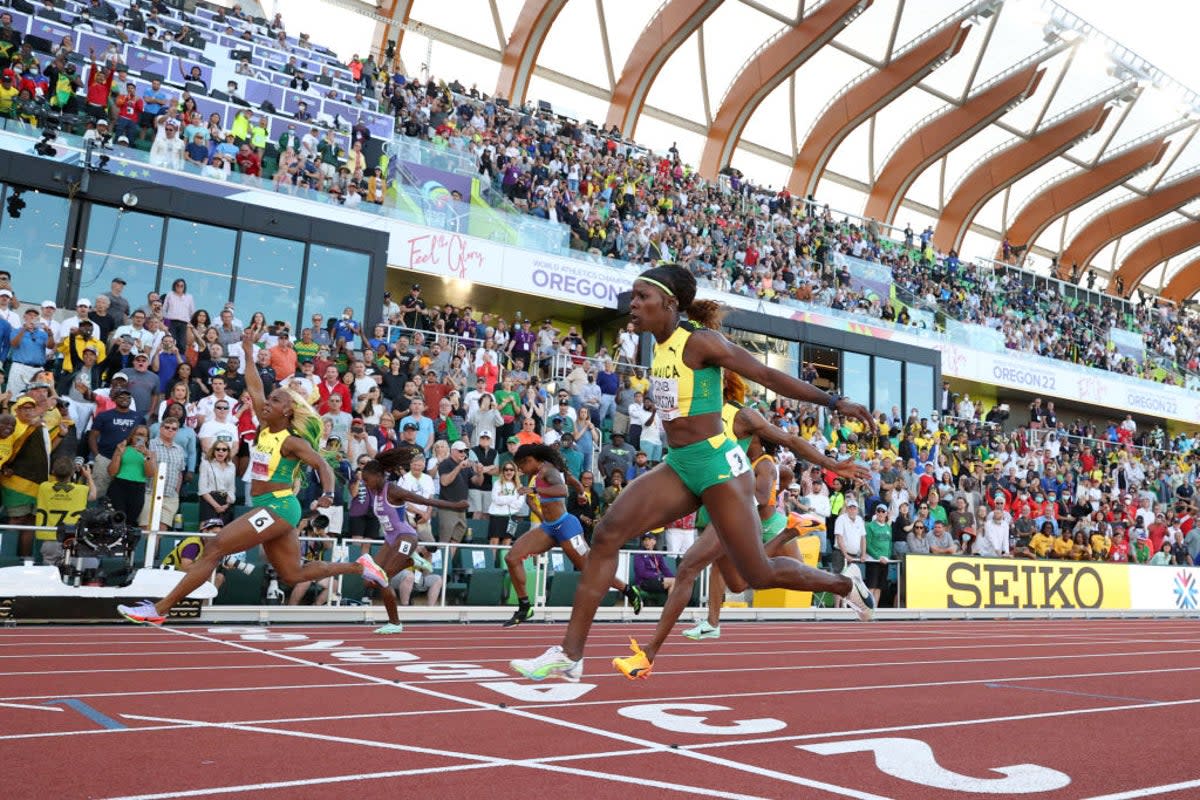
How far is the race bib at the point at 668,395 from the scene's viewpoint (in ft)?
17.1

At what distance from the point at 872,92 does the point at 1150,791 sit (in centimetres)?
4618

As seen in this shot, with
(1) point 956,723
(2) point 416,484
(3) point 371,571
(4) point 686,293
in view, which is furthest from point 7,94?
(1) point 956,723

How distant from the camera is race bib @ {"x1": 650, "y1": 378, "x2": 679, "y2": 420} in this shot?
5.23 meters

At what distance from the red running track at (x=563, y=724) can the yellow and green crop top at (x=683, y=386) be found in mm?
1560

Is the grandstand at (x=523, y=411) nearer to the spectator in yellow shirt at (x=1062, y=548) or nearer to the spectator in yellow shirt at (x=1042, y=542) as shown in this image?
the spectator in yellow shirt at (x=1042, y=542)

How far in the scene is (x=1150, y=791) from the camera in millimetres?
3549

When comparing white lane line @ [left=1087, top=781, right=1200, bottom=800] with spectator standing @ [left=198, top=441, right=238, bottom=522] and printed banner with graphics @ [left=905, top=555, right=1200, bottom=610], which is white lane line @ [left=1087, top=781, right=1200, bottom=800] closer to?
spectator standing @ [left=198, top=441, right=238, bottom=522]

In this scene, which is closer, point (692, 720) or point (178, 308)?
point (692, 720)

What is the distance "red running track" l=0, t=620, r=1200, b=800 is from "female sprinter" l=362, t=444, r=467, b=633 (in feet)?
6.06

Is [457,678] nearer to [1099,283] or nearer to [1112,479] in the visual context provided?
[1112,479]

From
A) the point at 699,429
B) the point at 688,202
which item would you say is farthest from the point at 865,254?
the point at 699,429

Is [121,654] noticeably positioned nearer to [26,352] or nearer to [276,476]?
[276,476]

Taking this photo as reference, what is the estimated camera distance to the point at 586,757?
12.9 ft

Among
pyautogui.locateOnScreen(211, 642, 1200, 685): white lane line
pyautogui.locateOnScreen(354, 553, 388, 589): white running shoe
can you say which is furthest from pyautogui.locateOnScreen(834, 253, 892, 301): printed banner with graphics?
pyautogui.locateOnScreen(354, 553, 388, 589): white running shoe
